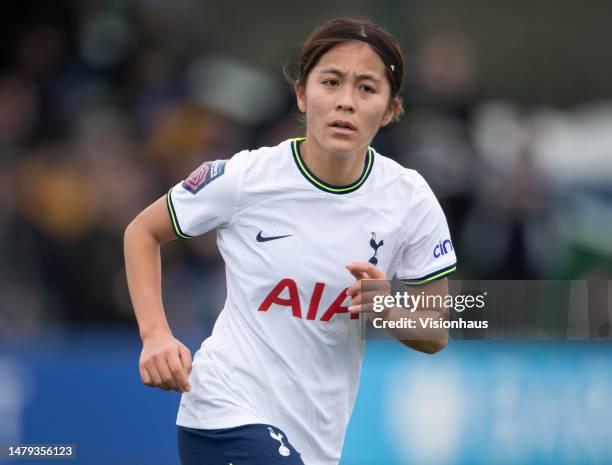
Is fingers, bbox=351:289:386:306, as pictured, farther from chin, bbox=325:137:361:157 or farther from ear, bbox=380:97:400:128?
ear, bbox=380:97:400:128

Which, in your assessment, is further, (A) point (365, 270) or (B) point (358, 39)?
(B) point (358, 39)

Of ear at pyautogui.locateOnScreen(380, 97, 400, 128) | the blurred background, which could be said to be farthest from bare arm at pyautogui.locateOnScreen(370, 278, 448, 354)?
the blurred background

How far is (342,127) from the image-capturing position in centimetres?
440

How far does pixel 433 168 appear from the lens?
927 centimetres

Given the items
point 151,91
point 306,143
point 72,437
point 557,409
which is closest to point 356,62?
point 306,143

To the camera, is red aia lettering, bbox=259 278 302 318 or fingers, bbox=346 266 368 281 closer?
fingers, bbox=346 266 368 281

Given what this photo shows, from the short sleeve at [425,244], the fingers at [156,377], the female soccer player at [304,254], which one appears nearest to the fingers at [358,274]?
the female soccer player at [304,254]

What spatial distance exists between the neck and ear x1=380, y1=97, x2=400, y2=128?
0.15 metres

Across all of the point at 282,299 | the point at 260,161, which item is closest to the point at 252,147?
the point at 260,161

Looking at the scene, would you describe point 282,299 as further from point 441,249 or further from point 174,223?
point 441,249

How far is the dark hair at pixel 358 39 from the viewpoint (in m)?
4.46

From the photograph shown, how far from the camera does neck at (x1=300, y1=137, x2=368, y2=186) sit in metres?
4.51

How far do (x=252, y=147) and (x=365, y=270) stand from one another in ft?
18.5

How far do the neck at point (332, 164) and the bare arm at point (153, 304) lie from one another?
1.87ft
